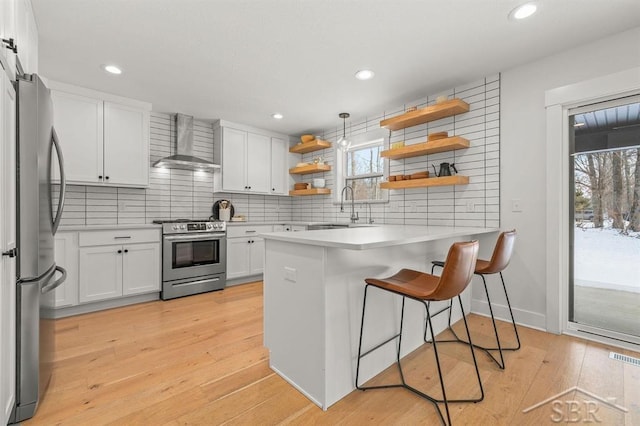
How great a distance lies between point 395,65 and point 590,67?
152cm

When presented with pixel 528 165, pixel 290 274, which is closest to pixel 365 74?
pixel 528 165

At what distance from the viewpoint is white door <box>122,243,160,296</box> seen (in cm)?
334

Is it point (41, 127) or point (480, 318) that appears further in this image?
point (480, 318)

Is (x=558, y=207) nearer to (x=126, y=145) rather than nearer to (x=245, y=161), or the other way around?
(x=245, y=161)

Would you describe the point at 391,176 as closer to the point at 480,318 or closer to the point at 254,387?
the point at 480,318

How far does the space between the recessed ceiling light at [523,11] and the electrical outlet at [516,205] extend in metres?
1.49

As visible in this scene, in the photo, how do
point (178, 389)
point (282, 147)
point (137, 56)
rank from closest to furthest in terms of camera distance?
point (178, 389)
point (137, 56)
point (282, 147)

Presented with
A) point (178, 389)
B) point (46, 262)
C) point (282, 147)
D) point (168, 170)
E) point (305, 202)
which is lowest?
point (178, 389)

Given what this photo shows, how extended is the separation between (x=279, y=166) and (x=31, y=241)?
376cm

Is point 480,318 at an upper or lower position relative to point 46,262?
lower

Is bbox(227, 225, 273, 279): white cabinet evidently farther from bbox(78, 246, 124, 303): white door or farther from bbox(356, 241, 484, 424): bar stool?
bbox(356, 241, 484, 424): bar stool

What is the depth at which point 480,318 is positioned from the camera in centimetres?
294

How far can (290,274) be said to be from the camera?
1.81 meters

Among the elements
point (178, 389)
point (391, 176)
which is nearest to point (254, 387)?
point (178, 389)
